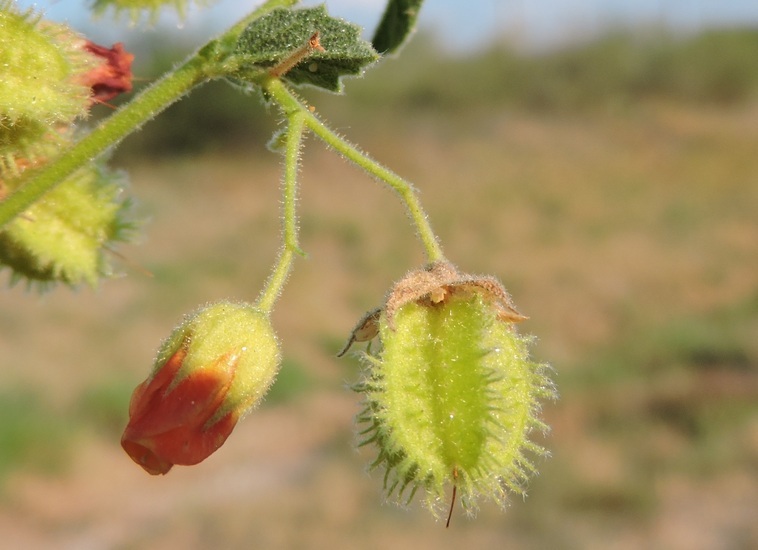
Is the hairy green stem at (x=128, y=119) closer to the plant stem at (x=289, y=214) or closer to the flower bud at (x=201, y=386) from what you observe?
the plant stem at (x=289, y=214)

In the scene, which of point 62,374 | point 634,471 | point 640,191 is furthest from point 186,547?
point 640,191

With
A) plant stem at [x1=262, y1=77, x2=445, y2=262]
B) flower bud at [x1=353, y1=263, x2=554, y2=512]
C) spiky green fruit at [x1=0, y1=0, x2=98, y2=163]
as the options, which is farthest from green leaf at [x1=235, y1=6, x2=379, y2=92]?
flower bud at [x1=353, y1=263, x2=554, y2=512]

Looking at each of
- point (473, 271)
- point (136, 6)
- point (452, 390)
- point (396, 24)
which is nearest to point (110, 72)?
point (136, 6)

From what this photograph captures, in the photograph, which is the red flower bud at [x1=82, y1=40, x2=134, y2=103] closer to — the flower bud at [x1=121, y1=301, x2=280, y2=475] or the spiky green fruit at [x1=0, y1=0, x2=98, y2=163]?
the spiky green fruit at [x1=0, y1=0, x2=98, y2=163]

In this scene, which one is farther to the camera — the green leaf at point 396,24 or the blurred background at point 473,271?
the blurred background at point 473,271

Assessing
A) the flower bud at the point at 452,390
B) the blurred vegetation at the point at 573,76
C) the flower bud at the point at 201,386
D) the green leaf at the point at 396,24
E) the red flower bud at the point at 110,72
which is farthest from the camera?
the blurred vegetation at the point at 573,76

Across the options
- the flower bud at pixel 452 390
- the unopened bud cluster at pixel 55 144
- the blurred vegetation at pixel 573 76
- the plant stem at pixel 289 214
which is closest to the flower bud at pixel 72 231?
the unopened bud cluster at pixel 55 144

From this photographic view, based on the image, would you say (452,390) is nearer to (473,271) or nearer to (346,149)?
(346,149)
